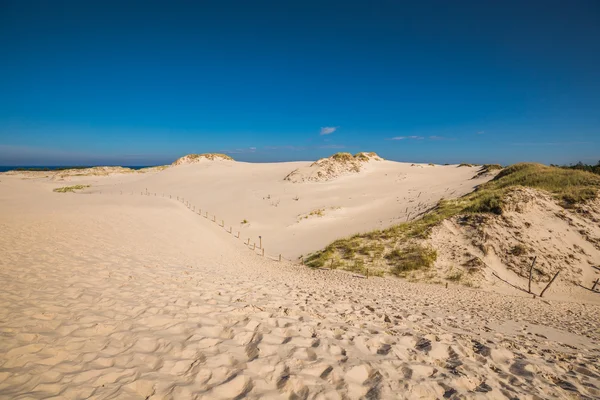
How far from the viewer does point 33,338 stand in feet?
15.5

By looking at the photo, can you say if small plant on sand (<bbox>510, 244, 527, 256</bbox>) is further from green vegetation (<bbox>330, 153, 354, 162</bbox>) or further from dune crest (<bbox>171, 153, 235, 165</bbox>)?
dune crest (<bbox>171, 153, 235, 165</bbox>)

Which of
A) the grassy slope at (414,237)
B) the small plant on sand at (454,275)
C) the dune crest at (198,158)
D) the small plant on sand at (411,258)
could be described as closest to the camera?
the small plant on sand at (454,275)

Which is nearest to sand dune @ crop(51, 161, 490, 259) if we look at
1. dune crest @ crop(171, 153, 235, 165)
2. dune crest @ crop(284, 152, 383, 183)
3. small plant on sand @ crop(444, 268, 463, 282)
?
dune crest @ crop(284, 152, 383, 183)

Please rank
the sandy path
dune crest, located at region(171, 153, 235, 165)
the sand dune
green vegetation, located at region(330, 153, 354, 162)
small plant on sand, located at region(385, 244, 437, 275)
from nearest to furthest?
the sandy path
small plant on sand, located at region(385, 244, 437, 275)
the sand dune
green vegetation, located at region(330, 153, 354, 162)
dune crest, located at region(171, 153, 235, 165)

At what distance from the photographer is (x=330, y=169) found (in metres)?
46.1

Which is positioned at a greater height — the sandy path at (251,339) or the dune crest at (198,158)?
the dune crest at (198,158)

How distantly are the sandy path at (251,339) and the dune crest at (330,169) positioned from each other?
113 ft

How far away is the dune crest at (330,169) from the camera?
4469 centimetres

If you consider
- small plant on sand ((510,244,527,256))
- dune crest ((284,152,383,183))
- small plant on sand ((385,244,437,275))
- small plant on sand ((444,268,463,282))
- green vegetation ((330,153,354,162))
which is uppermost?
green vegetation ((330,153,354,162))

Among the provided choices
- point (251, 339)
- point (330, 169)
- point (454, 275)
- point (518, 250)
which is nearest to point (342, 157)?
point (330, 169)

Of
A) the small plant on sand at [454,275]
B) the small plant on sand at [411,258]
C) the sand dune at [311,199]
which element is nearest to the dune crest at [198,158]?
the sand dune at [311,199]

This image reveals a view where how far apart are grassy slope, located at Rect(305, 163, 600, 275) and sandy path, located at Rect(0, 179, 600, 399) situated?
16.2 feet

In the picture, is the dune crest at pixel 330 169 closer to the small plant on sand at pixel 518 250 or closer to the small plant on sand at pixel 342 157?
the small plant on sand at pixel 342 157

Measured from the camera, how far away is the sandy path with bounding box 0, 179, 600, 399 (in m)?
4.01
